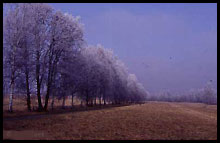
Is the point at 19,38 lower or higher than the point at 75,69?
higher

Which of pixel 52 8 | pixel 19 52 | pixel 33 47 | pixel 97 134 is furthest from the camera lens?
pixel 52 8

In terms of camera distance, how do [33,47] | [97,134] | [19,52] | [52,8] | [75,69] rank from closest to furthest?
[97,134], [19,52], [33,47], [52,8], [75,69]

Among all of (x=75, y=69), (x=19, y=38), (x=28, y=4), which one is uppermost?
(x=28, y=4)

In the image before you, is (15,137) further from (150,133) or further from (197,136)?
(197,136)

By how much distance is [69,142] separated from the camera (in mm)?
14820

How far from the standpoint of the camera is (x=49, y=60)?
3631 cm

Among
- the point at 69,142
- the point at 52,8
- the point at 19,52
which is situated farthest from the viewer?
the point at 52,8

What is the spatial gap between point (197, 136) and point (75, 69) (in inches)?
1006

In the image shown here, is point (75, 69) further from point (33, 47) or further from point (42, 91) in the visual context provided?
point (33, 47)

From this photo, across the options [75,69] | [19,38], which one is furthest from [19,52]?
[75,69]

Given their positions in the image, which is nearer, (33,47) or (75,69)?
(33,47)

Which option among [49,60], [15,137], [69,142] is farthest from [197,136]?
[49,60]

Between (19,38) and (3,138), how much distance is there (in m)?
16.7

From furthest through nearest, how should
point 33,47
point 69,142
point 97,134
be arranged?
point 33,47
point 97,134
point 69,142
